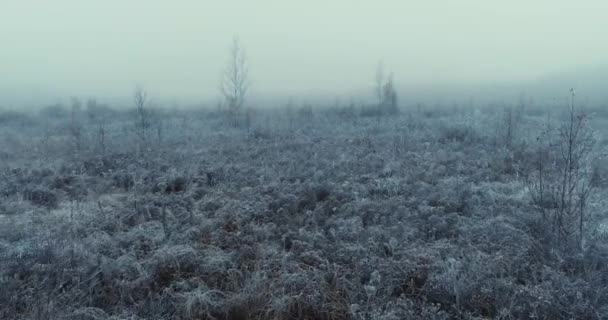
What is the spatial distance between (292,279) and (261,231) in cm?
162

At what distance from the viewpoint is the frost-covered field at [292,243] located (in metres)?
4.38

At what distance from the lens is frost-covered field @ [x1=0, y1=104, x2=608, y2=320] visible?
4375 millimetres

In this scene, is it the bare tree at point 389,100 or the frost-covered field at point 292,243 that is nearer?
the frost-covered field at point 292,243

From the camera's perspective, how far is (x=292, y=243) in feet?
19.1

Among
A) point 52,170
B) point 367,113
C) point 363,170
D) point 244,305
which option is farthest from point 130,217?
point 367,113

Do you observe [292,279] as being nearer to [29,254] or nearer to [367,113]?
[29,254]

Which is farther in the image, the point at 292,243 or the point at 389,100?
the point at 389,100

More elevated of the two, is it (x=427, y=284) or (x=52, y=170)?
(x=52, y=170)

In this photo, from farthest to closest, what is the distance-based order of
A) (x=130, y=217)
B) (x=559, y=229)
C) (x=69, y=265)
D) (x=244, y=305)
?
(x=130, y=217) < (x=559, y=229) < (x=69, y=265) < (x=244, y=305)

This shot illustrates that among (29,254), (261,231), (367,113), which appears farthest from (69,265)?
(367,113)

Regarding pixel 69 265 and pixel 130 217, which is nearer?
pixel 69 265

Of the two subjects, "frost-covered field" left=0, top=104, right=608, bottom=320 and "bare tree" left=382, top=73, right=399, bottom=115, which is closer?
"frost-covered field" left=0, top=104, right=608, bottom=320

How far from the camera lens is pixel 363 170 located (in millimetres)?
10156

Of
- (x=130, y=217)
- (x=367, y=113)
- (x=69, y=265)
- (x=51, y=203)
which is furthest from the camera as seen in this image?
(x=367, y=113)
